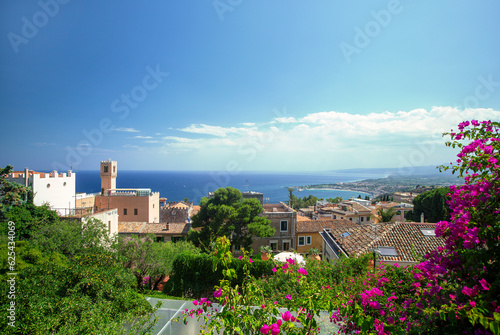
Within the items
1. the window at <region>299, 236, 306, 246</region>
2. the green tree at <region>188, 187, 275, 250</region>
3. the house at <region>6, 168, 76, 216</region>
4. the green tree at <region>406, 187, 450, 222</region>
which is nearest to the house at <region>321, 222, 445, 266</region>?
the green tree at <region>188, 187, 275, 250</region>

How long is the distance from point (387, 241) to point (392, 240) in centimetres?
30

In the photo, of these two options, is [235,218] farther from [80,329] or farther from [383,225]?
[80,329]

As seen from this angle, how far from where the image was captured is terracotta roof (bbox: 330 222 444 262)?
1225 centimetres

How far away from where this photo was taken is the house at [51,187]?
50.6 feet

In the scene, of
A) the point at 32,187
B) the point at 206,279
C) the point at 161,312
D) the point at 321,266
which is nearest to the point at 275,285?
the point at 321,266

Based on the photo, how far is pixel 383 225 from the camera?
49.9ft

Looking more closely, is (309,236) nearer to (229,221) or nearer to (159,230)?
(229,221)

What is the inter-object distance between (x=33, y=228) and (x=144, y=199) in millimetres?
14929

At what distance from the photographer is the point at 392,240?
43.3 ft

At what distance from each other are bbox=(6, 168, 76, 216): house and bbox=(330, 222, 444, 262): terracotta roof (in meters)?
16.8

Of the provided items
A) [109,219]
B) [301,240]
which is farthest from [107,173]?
[301,240]

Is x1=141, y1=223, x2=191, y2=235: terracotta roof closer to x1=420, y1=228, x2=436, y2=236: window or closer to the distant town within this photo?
x1=420, y1=228, x2=436, y2=236: window

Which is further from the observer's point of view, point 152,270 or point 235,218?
point 235,218

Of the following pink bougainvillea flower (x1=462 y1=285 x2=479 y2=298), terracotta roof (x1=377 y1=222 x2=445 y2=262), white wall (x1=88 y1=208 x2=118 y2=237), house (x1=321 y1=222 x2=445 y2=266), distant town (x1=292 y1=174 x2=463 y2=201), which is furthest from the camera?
distant town (x1=292 y1=174 x2=463 y2=201)
